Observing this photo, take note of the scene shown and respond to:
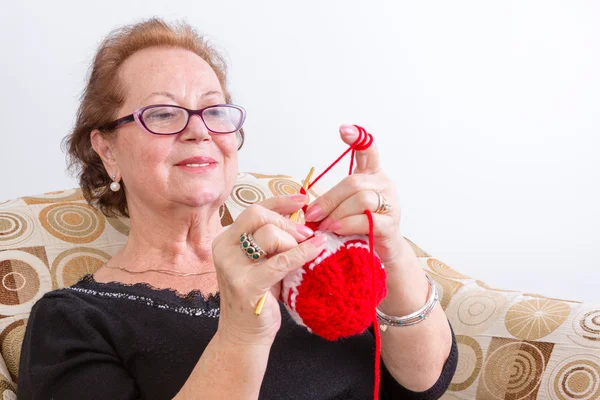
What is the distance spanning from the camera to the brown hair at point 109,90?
1.48 m

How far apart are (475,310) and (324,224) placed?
654mm

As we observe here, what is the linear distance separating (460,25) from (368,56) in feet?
1.15

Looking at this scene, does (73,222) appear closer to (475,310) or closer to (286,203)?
(286,203)

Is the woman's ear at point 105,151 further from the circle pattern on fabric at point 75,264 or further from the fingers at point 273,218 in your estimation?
the fingers at point 273,218

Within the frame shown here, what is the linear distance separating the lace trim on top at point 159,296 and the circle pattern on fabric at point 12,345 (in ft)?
0.61

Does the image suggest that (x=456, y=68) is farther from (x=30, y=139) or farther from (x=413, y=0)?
(x=30, y=139)

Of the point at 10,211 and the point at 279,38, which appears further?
the point at 279,38

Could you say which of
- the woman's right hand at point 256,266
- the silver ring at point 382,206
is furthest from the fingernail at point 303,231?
the silver ring at point 382,206

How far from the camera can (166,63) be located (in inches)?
56.3

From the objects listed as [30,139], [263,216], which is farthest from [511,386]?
[30,139]

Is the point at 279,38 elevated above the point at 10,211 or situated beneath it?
elevated above

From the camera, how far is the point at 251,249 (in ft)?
3.00

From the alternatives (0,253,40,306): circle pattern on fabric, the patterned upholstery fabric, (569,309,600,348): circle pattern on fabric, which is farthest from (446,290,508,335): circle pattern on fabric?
(0,253,40,306): circle pattern on fabric

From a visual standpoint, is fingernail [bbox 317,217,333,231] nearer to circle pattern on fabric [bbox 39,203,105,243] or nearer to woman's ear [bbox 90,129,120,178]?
woman's ear [bbox 90,129,120,178]
